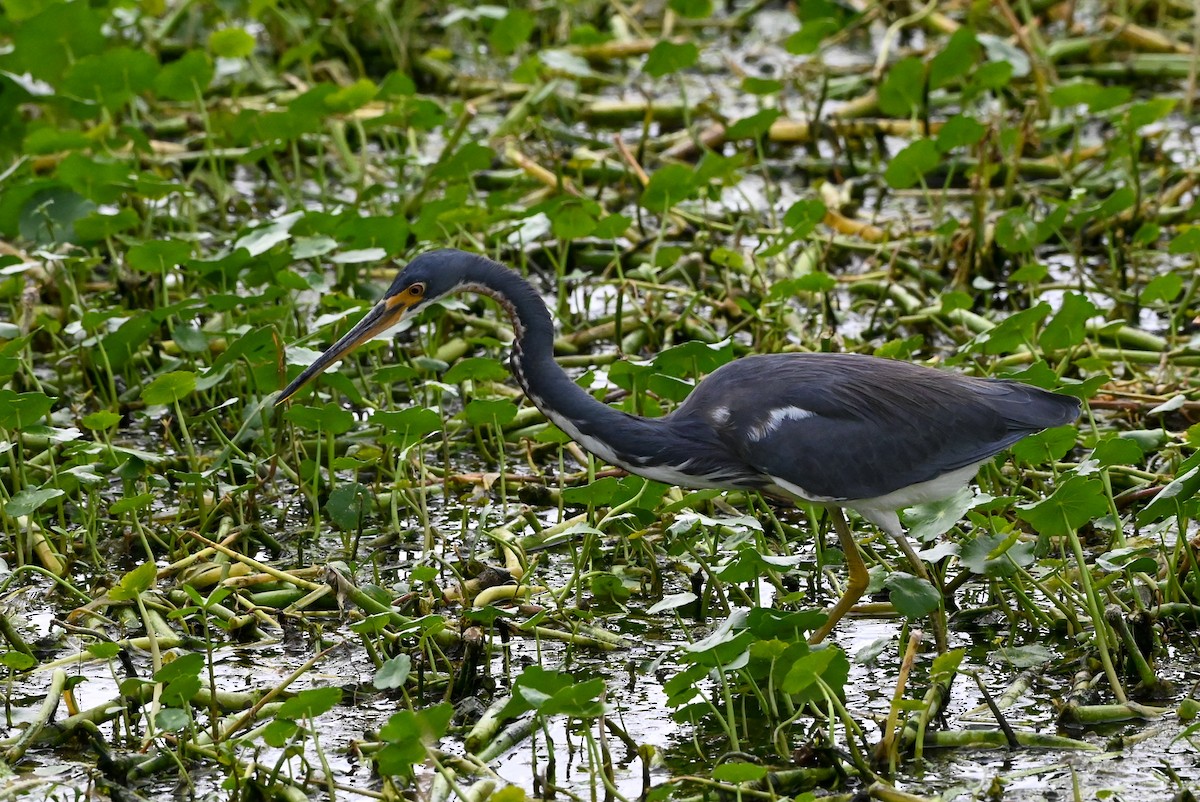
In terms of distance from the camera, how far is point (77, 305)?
6309 mm

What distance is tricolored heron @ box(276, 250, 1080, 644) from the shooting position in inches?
178

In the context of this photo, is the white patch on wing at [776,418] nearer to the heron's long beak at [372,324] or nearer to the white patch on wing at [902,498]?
the white patch on wing at [902,498]

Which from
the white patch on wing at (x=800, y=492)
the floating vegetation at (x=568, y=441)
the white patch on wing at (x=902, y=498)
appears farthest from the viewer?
the white patch on wing at (x=902, y=498)

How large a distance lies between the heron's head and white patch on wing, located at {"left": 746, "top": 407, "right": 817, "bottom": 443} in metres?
0.91

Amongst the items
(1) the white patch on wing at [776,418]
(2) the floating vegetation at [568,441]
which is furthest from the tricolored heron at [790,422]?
(2) the floating vegetation at [568,441]

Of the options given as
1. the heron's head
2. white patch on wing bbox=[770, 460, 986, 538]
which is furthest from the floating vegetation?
the heron's head

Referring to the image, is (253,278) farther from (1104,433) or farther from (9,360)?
(1104,433)

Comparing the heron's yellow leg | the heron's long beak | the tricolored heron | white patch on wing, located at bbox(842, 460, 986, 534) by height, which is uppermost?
the heron's long beak

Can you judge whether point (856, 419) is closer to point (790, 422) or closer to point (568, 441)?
point (790, 422)

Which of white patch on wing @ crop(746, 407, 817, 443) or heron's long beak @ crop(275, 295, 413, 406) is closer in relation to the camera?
white patch on wing @ crop(746, 407, 817, 443)

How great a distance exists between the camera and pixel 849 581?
469cm

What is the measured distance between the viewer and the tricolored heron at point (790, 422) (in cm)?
453

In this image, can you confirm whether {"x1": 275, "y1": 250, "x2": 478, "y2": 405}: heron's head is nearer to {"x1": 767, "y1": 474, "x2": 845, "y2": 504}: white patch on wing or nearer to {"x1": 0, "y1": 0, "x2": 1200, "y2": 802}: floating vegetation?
{"x1": 0, "y1": 0, "x2": 1200, "y2": 802}: floating vegetation

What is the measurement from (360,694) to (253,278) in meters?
2.09
